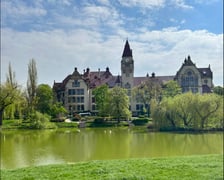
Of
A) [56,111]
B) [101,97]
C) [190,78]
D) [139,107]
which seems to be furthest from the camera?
[139,107]

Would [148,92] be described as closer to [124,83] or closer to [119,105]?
[119,105]

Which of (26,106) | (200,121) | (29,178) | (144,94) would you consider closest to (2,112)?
(26,106)

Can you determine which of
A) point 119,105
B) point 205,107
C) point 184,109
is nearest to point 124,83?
point 119,105

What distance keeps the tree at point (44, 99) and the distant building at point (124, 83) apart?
5793 millimetres

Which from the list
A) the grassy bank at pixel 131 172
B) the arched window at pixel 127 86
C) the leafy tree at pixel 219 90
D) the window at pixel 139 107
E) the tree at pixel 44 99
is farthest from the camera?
the arched window at pixel 127 86

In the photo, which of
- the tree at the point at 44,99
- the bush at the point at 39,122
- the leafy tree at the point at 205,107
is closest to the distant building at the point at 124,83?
the tree at the point at 44,99

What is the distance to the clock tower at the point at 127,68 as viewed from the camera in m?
44.4

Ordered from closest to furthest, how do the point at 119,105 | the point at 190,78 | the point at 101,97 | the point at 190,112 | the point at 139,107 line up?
the point at 190,112 < the point at 119,105 < the point at 101,97 < the point at 190,78 < the point at 139,107

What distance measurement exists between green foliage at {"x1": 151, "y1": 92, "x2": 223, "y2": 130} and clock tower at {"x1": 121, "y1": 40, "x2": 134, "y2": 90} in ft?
62.2

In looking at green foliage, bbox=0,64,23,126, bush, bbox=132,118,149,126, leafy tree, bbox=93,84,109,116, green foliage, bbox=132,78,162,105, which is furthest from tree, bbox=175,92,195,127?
green foliage, bbox=0,64,23,126

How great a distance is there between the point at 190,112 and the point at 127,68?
21059 mm

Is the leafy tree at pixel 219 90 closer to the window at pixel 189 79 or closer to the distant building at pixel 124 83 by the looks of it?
the distant building at pixel 124 83

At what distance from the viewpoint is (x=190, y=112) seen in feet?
79.9

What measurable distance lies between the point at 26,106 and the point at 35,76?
395 cm
